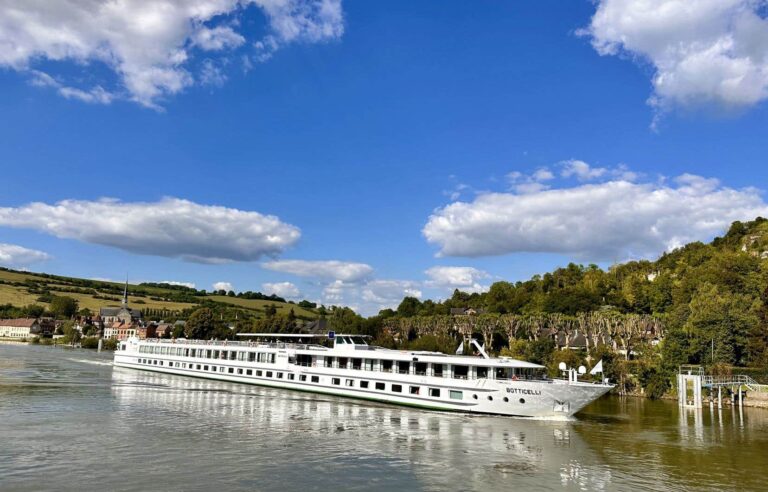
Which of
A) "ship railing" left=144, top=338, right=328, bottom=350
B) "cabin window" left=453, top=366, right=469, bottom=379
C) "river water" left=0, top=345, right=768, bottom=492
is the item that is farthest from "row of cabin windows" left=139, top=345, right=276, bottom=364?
"cabin window" left=453, top=366, right=469, bottom=379

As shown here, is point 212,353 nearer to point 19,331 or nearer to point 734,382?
point 734,382

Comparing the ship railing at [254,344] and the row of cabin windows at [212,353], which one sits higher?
the ship railing at [254,344]

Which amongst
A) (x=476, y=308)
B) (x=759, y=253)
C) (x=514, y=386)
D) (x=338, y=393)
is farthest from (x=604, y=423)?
(x=476, y=308)

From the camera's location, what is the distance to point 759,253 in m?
140

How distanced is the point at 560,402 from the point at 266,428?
22651mm

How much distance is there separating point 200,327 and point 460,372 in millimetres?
106645

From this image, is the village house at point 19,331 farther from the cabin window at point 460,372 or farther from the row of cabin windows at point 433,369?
the cabin window at point 460,372

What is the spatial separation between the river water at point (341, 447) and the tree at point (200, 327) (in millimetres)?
86554

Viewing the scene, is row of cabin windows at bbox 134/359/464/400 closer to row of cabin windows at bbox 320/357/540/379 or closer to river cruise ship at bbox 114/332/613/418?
river cruise ship at bbox 114/332/613/418

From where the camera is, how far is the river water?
81.5 ft

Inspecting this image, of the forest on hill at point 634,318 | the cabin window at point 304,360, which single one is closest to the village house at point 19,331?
the forest on hill at point 634,318

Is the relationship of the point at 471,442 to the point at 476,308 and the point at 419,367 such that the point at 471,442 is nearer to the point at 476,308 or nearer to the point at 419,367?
the point at 419,367

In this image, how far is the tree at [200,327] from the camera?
138 metres

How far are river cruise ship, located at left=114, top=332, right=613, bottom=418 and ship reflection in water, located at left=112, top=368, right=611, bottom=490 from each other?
142cm
